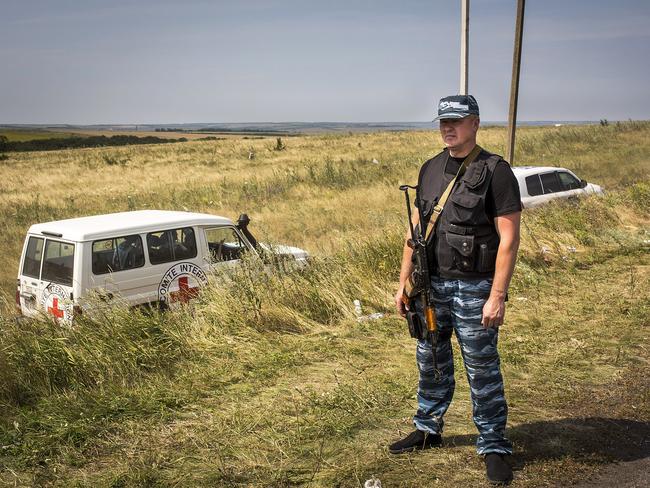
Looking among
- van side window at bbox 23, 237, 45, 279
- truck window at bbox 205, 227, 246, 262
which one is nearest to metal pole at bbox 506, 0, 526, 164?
truck window at bbox 205, 227, 246, 262

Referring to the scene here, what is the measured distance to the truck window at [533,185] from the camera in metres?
14.1

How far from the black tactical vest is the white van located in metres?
4.19

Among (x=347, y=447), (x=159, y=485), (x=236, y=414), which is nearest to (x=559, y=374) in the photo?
(x=347, y=447)

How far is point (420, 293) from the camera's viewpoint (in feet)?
12.1

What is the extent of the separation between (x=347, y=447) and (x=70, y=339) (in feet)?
9.80

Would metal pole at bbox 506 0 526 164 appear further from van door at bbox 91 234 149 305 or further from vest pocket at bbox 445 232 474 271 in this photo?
vest pocket at bbox 445 232 474 271

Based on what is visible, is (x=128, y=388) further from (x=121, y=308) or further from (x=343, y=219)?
(x=343, y=219)

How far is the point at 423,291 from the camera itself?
3.67m

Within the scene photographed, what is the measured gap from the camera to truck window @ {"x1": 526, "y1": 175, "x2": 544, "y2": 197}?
14.1 m

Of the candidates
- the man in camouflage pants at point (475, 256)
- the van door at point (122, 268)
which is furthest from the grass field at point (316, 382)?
the van door at point (122, 268)

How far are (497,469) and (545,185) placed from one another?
11.7m

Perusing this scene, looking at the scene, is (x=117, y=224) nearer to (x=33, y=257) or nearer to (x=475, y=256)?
(x=33, y=257)

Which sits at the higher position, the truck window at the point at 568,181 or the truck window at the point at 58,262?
the truck window at the point at 568,181

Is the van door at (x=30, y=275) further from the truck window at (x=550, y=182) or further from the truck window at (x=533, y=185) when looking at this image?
the truck window at (x=550, y=182)
